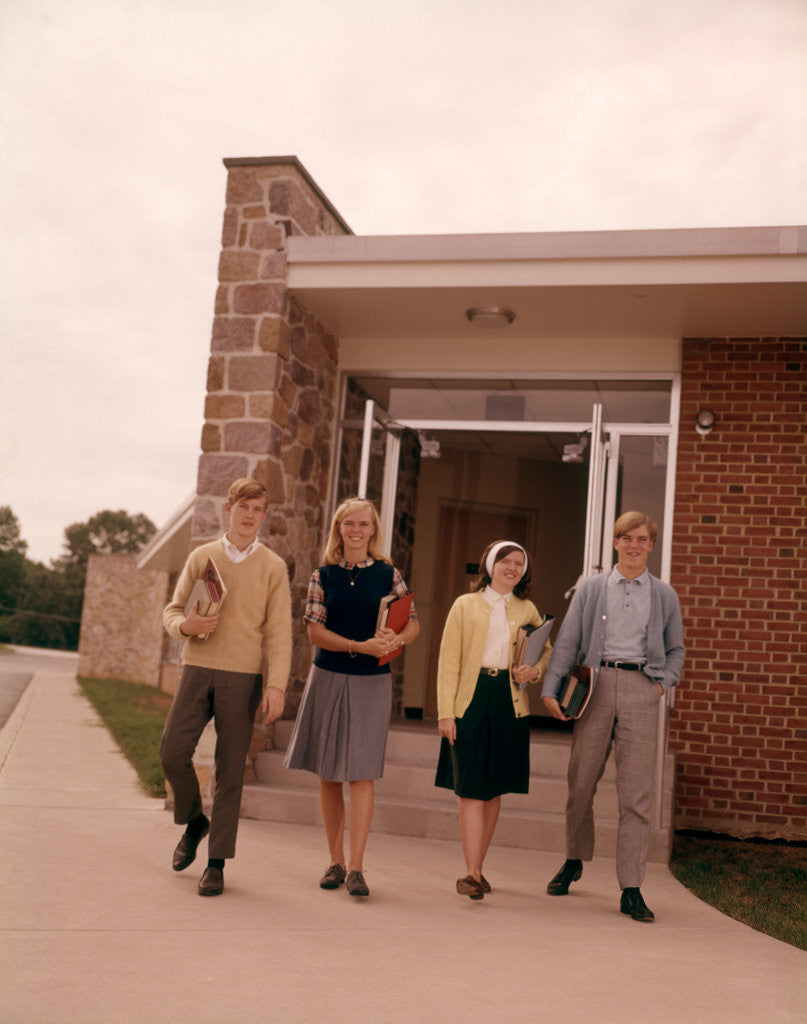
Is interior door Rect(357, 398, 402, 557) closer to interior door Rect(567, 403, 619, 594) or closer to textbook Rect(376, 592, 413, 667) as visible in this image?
interior door Rect(567, 403, 619, 594)

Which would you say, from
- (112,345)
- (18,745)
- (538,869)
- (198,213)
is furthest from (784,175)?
(112,345)

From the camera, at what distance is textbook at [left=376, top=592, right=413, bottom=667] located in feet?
12.7

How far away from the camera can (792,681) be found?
5.95 metres

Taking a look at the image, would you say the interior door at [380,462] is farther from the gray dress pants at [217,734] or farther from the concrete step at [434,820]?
the gray dress pants at [217,734]

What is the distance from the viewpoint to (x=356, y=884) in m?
3.76

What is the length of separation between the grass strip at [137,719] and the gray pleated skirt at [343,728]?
7.13ft

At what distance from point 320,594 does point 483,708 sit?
0.83 metres

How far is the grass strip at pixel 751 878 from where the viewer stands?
13.2ft

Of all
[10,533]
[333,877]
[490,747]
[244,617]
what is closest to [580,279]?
[490,747]

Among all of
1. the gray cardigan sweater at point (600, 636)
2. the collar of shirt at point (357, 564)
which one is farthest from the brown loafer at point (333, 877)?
the collar of shirt at point (357, 564)

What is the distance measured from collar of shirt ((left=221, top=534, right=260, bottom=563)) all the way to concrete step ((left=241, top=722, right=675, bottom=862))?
2.02 meters

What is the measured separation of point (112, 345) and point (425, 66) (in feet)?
44.5

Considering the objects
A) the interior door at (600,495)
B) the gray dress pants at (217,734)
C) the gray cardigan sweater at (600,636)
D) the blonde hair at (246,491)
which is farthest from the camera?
the interior door at (600,495)

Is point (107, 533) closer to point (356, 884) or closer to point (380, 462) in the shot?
point (380, 462)
